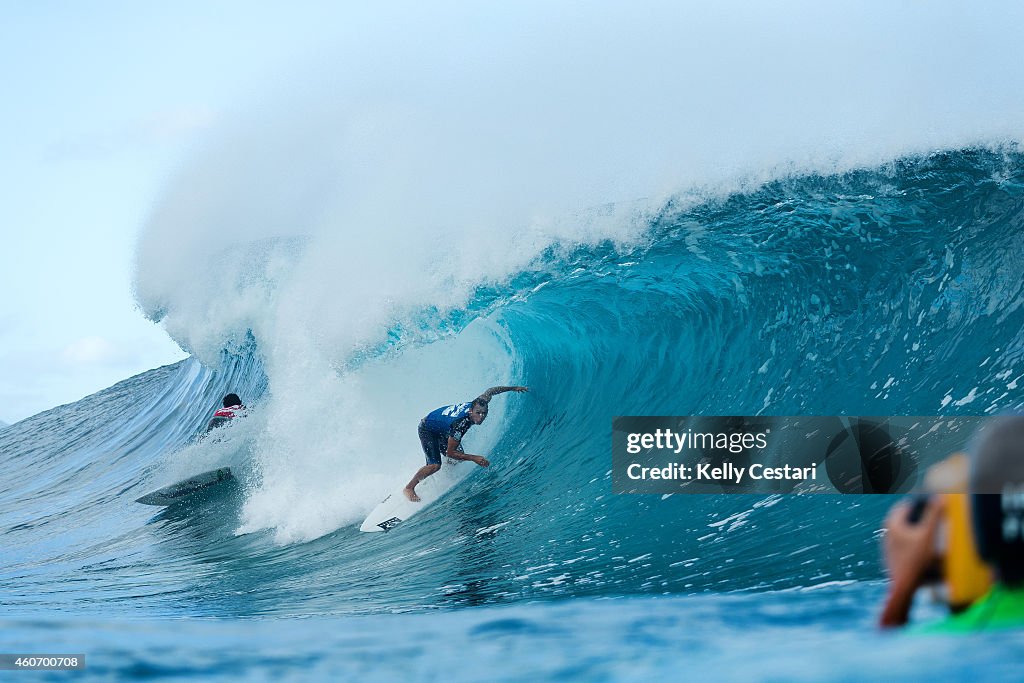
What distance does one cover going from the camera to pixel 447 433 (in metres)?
5.30

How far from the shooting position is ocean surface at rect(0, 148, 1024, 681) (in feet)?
9.66

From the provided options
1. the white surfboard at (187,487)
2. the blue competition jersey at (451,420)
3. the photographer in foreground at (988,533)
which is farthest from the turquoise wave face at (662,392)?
the photographer in foreground at (988,533)

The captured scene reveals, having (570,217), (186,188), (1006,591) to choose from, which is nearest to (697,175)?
(570,217)

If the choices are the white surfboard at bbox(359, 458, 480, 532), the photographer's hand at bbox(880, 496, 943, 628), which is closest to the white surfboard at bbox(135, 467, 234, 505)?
the white surfboard at bbox(359, 458, 480, 532)

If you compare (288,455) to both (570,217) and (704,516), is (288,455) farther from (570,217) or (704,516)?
(704,516)

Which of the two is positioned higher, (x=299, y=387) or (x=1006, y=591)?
(x=299, y=387)

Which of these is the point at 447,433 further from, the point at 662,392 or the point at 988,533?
the point at 988,533

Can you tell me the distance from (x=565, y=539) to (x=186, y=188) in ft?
24.2

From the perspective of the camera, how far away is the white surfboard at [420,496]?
5117mm

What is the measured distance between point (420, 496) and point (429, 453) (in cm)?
28

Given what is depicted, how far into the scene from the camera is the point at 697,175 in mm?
6094

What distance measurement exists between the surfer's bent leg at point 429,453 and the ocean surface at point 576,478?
0.25 meters

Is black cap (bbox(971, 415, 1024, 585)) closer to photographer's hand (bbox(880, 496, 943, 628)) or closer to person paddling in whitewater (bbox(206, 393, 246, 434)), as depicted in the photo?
photographer's hand (bbox(880, 496, 943, 628))

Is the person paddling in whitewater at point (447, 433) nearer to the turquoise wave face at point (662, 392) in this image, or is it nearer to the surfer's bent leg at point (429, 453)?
the surfer's bent leg at point (429, 453)
